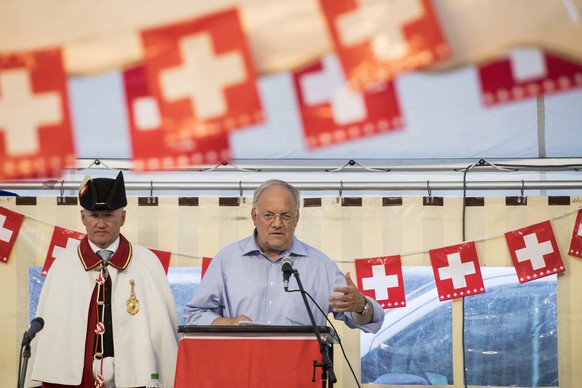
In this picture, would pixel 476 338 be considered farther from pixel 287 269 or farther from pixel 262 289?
pixel 287 269

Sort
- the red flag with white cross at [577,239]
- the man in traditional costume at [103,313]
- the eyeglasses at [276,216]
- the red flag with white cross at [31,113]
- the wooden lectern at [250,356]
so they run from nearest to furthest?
the wooden lectern at [250,356] → the red flag with white cross at [31,113] → the eyeglasses at [276,216] → the man in traditional costume at [103,313] → the red flag with white cross at [577,239]

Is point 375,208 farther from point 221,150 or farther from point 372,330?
point 221,150

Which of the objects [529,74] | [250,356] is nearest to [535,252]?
[529,74]

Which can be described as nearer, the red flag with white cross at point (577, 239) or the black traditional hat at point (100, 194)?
the black traditional hat at point (100, 194)

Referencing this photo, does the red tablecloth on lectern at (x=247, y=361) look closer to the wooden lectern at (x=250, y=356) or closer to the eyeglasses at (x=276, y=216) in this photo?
the wooden lectern at (x=250, y=356)

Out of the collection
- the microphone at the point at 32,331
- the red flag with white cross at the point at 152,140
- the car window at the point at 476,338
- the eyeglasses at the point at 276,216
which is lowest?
the car window at the point at 476,338

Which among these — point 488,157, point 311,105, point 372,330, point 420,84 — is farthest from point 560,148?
point 311,105

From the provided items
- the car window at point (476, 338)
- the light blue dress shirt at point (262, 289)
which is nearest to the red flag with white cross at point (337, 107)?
the light blue dress shirt at point (262, 289)

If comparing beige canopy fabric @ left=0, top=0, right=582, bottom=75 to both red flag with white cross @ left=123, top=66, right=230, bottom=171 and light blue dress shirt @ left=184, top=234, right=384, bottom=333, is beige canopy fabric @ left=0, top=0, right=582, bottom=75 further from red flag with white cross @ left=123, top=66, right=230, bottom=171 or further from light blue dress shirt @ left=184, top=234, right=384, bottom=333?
light blue dress shirt @ left=184, top=234, right=384, bottom=333

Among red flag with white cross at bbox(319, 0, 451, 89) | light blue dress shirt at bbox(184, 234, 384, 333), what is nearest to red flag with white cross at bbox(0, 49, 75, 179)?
light blue dress shirt at bbox(184, 234, 384, 333)

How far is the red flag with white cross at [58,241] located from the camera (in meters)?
5.81

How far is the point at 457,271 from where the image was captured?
228 inches

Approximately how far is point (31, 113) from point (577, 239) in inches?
Answer: 135

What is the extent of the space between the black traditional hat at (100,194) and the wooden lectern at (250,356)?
1.31 meters
